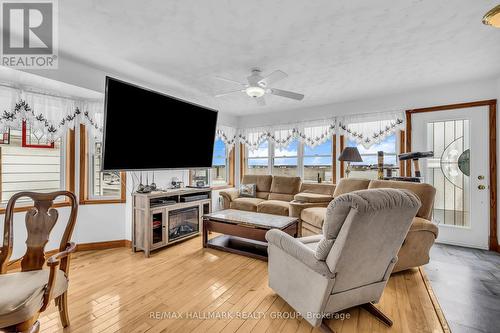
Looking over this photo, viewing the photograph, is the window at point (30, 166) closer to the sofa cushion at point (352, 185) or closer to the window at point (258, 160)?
the window at point (258, 160)

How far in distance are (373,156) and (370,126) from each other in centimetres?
57

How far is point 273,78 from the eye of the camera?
259 cm

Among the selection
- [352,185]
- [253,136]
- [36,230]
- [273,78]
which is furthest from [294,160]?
[36,230]

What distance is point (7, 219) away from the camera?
1663 millimetres

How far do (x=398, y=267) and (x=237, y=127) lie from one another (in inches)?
174

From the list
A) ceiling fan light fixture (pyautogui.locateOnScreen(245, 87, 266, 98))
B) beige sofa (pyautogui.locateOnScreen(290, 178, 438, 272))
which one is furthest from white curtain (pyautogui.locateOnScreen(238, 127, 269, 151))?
beige sofa (pyautogui.locateOnScreen(290, 178, 438, 272))

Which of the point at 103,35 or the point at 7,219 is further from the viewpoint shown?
the point at 103,35

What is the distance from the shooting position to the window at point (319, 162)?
15.9ft

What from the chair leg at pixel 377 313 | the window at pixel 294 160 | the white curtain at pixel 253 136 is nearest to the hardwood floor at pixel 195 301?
the chair leg at pixel 377 313

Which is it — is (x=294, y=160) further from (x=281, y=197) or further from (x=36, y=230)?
(x=36, y=230)

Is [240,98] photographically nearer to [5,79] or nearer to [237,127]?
[237,127]

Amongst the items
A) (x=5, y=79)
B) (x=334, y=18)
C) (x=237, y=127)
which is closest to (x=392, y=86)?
(x=334, y=18)

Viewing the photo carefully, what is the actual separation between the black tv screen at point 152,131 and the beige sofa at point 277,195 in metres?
1.09

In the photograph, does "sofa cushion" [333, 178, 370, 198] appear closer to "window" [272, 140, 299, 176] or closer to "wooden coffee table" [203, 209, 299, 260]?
"wooden coffee table" [203, 209, 299, 260]
